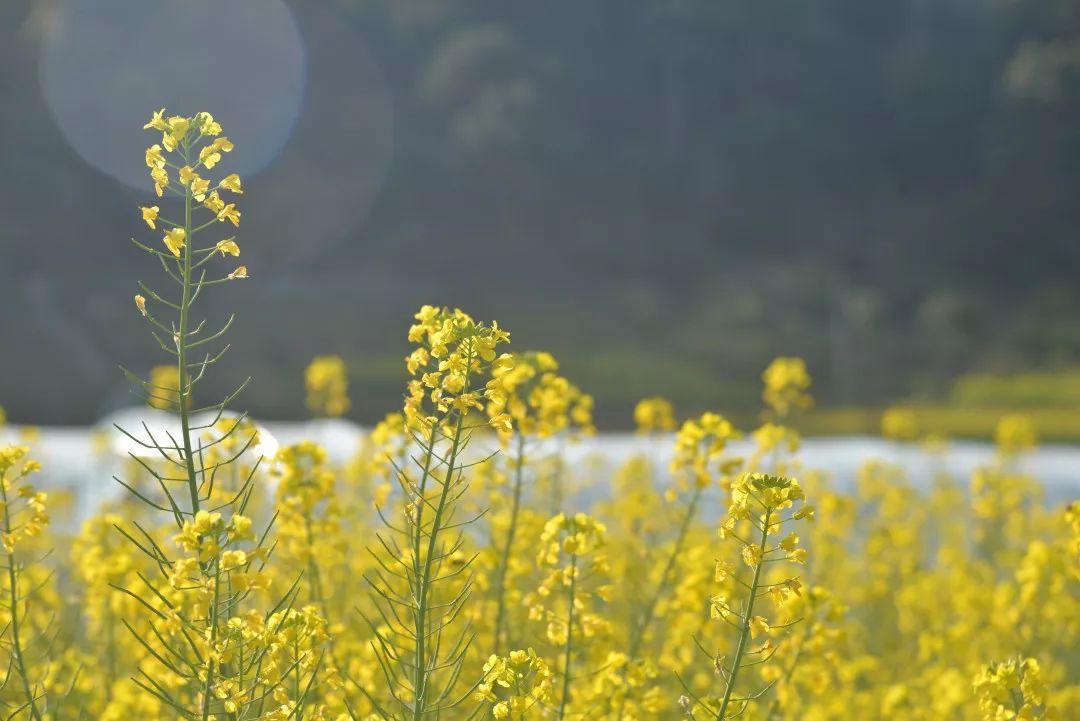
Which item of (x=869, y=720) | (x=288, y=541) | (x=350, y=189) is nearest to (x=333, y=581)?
(x=288, y=541)

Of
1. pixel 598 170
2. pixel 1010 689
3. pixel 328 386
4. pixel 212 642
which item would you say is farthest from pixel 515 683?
pixel 598 170

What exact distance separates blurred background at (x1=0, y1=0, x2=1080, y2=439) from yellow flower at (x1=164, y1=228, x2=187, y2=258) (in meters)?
27.0

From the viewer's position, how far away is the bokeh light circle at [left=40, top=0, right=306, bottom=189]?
3183 cm

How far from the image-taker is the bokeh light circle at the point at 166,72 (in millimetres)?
31828

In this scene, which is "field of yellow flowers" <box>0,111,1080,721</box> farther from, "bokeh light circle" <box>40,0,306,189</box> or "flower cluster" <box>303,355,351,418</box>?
"bokeh light circle" <box>40,0,306,189</box>

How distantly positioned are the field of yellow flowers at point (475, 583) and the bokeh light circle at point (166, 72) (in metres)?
25.5

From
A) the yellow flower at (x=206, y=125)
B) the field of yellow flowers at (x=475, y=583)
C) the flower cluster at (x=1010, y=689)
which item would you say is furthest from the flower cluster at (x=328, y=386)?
the flower cluster at (x=1010, y=689)

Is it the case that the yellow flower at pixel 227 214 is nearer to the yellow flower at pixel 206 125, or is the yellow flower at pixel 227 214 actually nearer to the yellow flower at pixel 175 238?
the yellow flower at pixel 175 238

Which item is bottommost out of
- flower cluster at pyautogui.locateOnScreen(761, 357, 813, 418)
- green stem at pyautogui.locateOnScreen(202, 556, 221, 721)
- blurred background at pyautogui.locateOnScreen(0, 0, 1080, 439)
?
green stem at pyautogui.locateOnScreen(202, 556, 221, 721)

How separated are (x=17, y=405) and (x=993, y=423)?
914 inches

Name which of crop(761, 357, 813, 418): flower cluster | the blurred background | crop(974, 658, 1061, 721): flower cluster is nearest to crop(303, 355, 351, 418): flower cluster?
crop(761, 357, 813, 418): flower cluster

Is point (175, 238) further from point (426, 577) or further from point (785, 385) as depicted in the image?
point (785, 385)

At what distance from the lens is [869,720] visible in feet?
18.6

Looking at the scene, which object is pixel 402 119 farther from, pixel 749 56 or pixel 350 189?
pixel 749 56
